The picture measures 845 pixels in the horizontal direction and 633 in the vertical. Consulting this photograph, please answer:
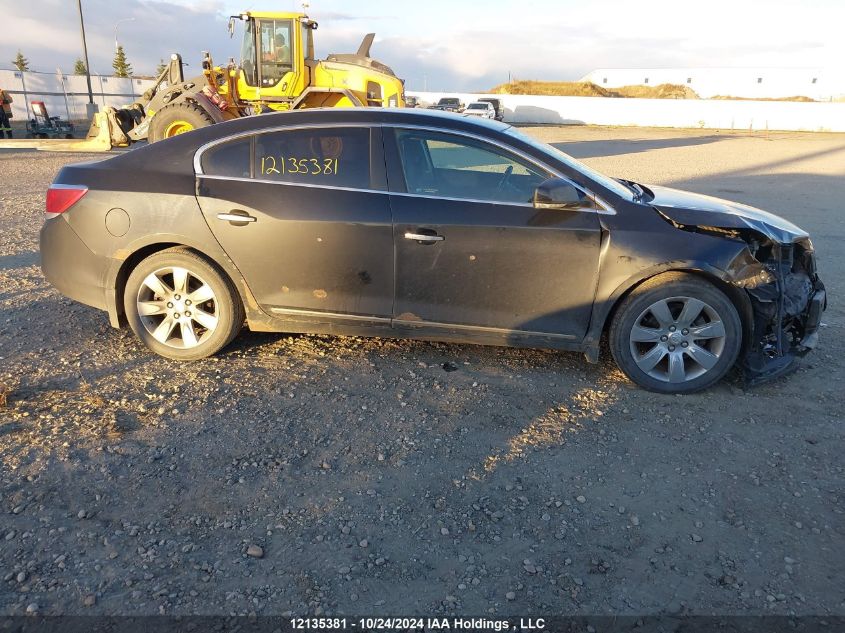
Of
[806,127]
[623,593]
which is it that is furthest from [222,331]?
[806,127]

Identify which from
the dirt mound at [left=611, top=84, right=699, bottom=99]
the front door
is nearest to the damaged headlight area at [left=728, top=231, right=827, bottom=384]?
the front door

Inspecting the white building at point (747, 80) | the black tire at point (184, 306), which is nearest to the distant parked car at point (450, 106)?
the black tire at point (184, 306)

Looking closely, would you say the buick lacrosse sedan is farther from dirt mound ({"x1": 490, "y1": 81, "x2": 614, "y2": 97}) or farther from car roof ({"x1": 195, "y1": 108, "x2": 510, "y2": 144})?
dirt mound ({"x1": 490, "y1": 81, "x2": 614, "y2": 97})

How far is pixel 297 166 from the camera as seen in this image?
13.7ft

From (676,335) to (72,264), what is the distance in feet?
13.8

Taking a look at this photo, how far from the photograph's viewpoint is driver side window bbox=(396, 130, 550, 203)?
408cm

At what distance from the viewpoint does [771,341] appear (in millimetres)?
4211

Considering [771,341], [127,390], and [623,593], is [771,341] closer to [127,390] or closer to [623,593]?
[623,593]

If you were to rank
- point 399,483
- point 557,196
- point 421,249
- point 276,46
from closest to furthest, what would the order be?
point 399,483 < point 557,196 < point 421,249 < point 276,46

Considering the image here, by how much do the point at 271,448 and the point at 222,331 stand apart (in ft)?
4.11

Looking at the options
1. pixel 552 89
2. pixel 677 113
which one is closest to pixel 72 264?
pixel 677 113

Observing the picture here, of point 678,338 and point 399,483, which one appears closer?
point 399,483

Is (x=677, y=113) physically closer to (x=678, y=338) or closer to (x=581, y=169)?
(x=581, y=169)

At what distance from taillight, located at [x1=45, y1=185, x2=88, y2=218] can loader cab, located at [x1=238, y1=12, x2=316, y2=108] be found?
1095cm
